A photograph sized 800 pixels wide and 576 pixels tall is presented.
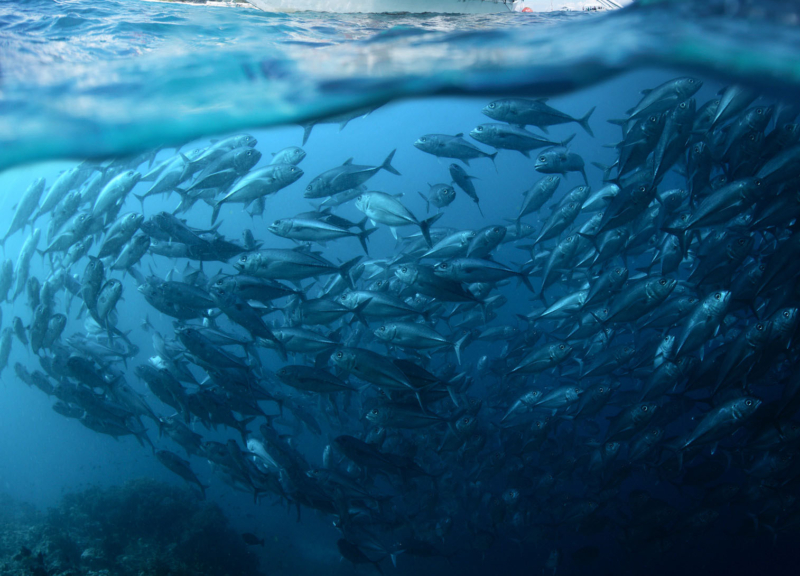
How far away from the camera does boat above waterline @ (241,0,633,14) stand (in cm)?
463

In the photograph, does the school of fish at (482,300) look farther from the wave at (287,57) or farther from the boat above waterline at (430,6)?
the boat above waterline at (430,6)

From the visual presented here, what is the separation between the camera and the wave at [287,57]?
405 cm

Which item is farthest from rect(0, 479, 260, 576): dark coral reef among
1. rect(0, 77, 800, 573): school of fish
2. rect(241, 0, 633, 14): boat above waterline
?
rect(241, 0, 633, 14): boat above waterline

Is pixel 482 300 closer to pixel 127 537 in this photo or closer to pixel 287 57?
pixel 287 57

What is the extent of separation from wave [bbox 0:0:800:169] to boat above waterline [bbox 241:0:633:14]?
0.48 ft

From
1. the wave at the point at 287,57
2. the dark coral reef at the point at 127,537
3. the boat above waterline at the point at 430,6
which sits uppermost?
the boat above waterline at the point at 430,6

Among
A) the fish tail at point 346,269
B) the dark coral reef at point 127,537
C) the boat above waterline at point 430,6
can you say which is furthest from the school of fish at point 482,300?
the dark coral reef at point 127,537

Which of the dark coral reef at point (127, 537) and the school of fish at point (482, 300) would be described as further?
the dark coral reef at point (127, 537)

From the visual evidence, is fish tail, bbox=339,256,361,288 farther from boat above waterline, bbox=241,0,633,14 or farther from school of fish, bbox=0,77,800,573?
boat above waterline, bbox=241,0,633,14

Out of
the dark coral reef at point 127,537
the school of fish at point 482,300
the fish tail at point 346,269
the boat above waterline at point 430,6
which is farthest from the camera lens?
the dark coral reef at point 127,537

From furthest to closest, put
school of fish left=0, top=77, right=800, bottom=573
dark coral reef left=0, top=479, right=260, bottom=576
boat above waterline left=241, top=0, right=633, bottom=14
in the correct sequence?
dark coral reef left=0, top=479, right=260, bottom=576
boat above waterline left=241, top=0, right=633, bottom=14
school of fish left=0, top=77, right=800, bottom=573

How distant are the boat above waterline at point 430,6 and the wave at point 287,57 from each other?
0.15 metres

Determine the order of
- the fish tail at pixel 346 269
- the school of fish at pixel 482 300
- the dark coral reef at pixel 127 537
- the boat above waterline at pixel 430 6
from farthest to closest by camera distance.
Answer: the dark coral reef at pixel 127 537 → the boat above waterline at pixel 430 6 → the fish tail at pixel 346 269 → the school of fish at pixel 482 300

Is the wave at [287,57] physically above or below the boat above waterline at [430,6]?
below
